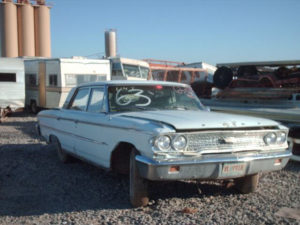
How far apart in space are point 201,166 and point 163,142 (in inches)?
18.8

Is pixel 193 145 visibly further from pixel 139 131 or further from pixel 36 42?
pixel 36 42

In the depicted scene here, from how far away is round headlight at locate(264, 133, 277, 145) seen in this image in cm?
445

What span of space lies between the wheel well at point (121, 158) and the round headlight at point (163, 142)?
817 millimetres

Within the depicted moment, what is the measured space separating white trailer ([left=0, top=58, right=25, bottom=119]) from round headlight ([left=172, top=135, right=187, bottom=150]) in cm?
1193

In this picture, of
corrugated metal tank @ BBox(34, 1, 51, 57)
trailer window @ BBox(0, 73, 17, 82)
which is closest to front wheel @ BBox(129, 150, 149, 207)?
trailer window @ BBox(0, 73, 17, 82)

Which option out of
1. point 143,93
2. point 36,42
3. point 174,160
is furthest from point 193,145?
point 36,42

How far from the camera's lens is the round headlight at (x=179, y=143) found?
3947 millimetres

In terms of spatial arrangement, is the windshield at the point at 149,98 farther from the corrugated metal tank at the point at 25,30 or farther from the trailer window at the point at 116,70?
the corrugated metal tank at the point at 25,30

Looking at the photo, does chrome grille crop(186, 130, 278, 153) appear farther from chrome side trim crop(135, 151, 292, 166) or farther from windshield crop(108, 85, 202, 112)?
windshield crop(108, 85, 202, 112)

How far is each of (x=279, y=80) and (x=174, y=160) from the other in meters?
5.82

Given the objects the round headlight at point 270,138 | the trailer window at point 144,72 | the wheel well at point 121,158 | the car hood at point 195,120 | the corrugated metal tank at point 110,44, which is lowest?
the wheel well at point 121,158

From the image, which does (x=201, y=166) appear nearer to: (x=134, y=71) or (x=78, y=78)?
(x=78, y=78)

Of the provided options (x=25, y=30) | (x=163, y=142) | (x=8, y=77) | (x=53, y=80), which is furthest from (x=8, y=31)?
(x=163, y=142)

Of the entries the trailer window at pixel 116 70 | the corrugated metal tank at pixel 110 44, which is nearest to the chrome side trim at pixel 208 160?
the trailer window at pixel 116 70
